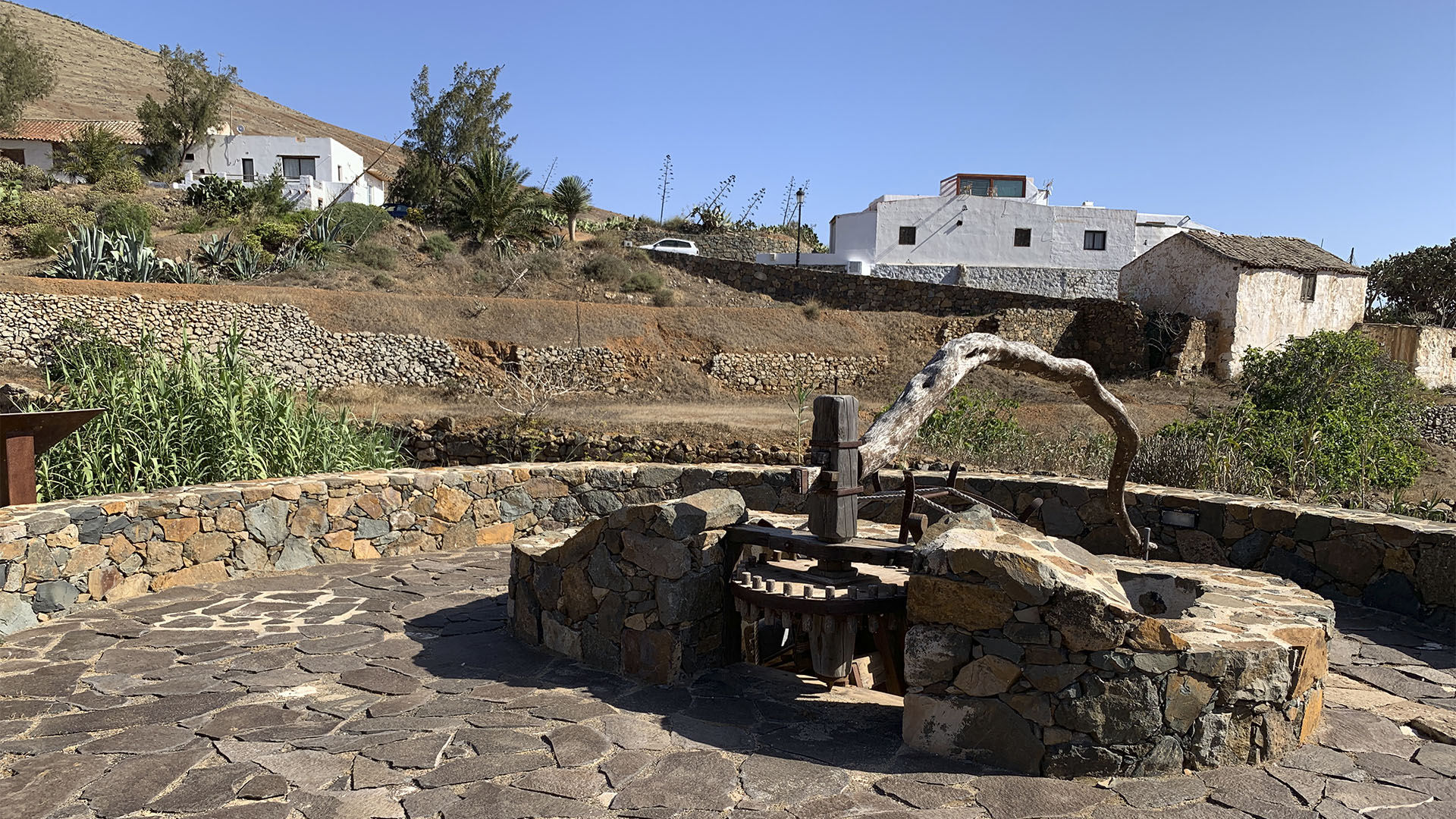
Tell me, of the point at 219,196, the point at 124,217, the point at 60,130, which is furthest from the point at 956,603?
the point at 60,130

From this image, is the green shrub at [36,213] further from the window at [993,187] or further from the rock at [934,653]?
the window at [993,187]

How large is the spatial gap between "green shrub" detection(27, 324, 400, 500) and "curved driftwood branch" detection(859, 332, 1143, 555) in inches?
223

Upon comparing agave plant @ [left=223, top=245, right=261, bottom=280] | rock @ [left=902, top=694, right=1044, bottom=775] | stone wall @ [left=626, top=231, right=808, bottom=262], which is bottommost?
rock @ [left=902, top=694, right=1044, bottom=775]

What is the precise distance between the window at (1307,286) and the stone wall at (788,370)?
12.2 m

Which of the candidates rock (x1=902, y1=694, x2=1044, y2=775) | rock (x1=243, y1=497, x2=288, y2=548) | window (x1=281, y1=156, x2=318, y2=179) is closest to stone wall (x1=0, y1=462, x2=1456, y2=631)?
rock (x1=243, y1=497, x2=288, y2=548)

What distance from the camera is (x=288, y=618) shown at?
5.75 meters

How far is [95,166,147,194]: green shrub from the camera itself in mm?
30891

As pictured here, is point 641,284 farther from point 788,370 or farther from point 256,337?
point 256,337

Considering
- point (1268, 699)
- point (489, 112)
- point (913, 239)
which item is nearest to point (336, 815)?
point (1268, 699)

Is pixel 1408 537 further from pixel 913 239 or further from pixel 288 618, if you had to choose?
pixel 913 239

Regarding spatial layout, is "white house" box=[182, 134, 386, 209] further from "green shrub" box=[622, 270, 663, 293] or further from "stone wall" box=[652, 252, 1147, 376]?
"green shrub" box=[622, 270, 663, 293]

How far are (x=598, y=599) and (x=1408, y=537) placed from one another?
16.3 ft

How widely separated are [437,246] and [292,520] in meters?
22.2

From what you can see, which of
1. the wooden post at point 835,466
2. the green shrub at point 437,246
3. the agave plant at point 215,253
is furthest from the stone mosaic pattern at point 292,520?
the green shrub at point 437,246
